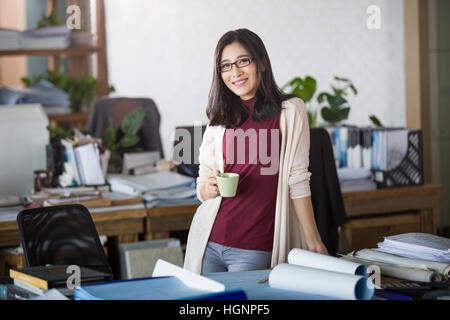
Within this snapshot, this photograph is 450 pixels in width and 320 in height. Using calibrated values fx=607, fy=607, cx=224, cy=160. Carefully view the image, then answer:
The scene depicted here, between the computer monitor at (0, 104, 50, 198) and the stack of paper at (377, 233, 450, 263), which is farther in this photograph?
the computer monitor at (0, 104, 50, 198)

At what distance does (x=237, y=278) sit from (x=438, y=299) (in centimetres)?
49

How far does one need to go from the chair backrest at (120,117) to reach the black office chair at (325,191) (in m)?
1.61

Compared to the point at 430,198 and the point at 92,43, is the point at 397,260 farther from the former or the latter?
the point at 92,43

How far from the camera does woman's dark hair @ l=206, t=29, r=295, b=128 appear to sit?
190cm

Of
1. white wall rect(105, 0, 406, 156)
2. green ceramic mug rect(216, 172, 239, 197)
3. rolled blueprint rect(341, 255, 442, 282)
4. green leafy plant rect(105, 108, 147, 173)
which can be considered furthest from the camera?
green leafy plant rect(105, 108, 147, 173)

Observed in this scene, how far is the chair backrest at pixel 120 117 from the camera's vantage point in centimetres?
425

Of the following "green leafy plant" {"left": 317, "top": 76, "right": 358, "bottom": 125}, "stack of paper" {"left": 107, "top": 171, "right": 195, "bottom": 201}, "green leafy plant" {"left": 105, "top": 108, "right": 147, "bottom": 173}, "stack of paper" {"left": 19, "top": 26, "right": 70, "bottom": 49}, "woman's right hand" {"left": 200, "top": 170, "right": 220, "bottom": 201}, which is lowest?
"stack of paper" {"left": 107, "top": 171, "right": 195, "bottom": 201}

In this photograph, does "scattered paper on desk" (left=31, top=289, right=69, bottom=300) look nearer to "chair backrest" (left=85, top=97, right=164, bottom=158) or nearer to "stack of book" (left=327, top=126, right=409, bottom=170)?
"stack of book" (left=327, top=126, right=409, bottom=170)

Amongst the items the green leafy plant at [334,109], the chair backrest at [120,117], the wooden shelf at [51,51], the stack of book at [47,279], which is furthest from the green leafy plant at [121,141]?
the stack of book at [47,279]

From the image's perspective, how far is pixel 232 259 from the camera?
1.90 m

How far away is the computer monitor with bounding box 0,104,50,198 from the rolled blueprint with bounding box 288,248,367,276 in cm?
195

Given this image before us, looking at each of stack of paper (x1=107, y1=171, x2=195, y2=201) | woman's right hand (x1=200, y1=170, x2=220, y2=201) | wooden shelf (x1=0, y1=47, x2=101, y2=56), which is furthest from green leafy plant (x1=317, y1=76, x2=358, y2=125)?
woman's right hand (x1=200, y1=170, x2=220, y2=201)

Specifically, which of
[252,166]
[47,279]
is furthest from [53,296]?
[252,166]

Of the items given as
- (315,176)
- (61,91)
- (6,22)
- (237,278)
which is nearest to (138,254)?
(315,176)
